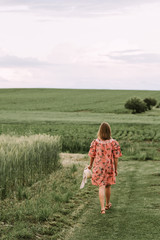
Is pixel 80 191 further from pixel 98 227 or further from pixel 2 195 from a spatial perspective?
pixel 98 227

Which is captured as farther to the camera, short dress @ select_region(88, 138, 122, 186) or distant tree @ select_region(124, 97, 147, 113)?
distant tree @ select_region(124, 97, 147, 113)

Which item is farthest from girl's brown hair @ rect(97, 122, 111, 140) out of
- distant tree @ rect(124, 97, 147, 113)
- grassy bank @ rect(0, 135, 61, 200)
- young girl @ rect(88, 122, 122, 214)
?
distant tree @ rect(124, 97, 147, 113)

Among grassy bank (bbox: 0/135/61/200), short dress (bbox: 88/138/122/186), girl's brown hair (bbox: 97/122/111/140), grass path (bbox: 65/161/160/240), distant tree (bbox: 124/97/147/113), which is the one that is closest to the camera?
grass path (bbox: 65/161/160/240)

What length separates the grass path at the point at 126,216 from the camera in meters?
6.21

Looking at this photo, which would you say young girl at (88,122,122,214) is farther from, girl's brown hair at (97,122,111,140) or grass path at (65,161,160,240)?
grass path at (65,161,160,240)

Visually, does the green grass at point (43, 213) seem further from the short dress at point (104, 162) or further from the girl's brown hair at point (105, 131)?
the girl's brown hair at point (105, 131)

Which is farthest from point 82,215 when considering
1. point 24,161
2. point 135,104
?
point 135,104

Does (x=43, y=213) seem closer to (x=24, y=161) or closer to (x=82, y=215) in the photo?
(x=82, y=215)

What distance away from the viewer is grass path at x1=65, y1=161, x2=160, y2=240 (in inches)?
245

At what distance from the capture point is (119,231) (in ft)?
20.8

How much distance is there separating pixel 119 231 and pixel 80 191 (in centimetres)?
346

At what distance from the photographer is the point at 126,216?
7242mm

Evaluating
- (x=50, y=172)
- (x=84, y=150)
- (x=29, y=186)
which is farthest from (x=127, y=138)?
(x=29, y=186)

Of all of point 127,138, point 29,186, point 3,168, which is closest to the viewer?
point 3,168
